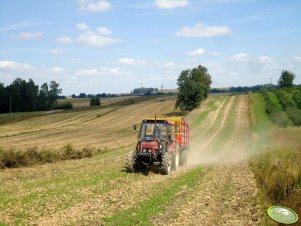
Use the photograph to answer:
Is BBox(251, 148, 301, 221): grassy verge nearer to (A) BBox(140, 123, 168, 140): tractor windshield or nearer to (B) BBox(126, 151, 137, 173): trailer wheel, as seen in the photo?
(A) BBox(140, 123, 168, 140): tractor windshield

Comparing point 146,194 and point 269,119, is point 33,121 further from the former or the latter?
point 146,194

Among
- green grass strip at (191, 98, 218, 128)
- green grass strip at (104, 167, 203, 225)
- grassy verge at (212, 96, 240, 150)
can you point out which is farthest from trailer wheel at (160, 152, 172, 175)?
green grass strip at (191, 98, 218, 128)

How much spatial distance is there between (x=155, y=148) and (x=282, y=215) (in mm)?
10227

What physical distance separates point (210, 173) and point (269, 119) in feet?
109

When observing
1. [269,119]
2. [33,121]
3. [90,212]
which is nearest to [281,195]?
[90,212]

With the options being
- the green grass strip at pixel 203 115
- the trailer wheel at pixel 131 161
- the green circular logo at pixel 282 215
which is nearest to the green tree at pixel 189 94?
the green grass strip at pixel 203 115

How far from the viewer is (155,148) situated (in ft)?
60.7

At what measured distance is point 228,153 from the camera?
29.4m

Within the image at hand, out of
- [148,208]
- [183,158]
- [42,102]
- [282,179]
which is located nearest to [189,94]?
[183,158]

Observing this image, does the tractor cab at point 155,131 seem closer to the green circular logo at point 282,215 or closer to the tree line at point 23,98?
the green circular logo at point 282,215

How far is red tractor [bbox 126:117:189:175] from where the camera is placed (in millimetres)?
18406

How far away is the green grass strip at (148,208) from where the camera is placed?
10898 millimetres

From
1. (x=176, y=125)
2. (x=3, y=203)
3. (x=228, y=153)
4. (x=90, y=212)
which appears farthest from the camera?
(x=228, y=153)

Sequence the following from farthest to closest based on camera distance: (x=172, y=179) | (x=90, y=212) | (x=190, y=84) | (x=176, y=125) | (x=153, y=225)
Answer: (x=190, y=84) → (x=176, y=125) → (x=172, y=179) → (x=90, y=212) → (x=153, y=225)
